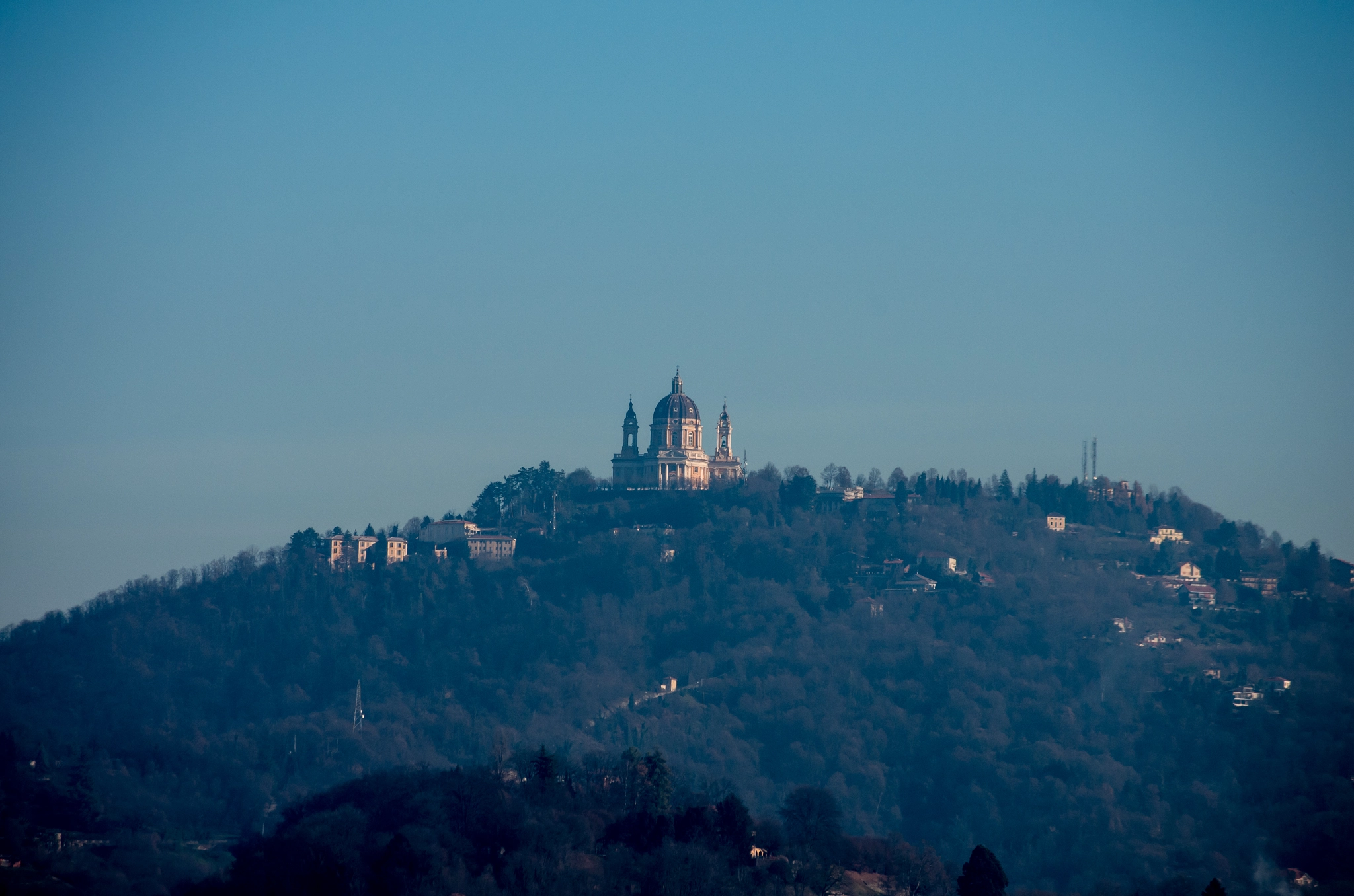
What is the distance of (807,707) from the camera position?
413 ft

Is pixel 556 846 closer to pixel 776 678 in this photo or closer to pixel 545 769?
pixel 545 769

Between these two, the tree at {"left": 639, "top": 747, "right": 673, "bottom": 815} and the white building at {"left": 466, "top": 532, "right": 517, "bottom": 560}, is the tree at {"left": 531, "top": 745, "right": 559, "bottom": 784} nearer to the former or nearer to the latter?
the tree at {"left": 639, "top": 747, "right": 673, "bottom": 815}

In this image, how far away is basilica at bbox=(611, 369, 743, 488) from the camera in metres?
148

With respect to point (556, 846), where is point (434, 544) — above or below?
above

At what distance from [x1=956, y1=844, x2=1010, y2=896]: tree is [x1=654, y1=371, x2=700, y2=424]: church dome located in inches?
3196

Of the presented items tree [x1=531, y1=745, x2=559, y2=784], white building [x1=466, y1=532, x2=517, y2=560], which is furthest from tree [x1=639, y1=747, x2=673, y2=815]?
white building [x1=466, y1=532, x2=517, y2=560]

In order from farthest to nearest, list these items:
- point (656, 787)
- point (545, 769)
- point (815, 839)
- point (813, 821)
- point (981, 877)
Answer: point (813, 821) → point (815, 839) → point (545, 769) → point (656, 787) → point (981, 877)

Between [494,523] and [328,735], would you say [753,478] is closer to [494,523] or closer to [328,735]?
[494,523]

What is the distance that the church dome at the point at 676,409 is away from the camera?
149500 mm

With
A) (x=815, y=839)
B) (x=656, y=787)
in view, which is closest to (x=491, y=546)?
(x=815, y=839)

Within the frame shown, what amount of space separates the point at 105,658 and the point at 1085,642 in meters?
60.6

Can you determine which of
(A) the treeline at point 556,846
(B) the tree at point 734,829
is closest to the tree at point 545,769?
(A) the treeline at point 556,846

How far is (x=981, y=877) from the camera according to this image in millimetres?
68750

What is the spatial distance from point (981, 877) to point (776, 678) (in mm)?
60485
